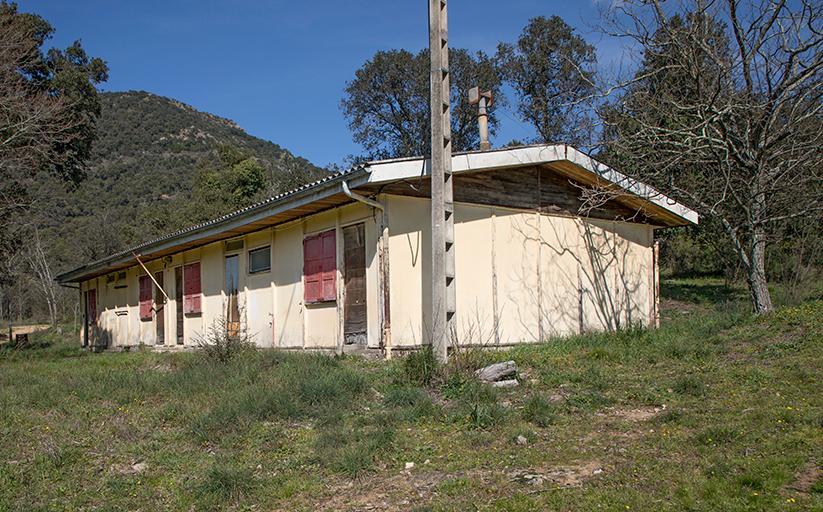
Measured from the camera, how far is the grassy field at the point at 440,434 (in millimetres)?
4535

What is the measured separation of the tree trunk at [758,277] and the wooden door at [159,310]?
47.2 feet

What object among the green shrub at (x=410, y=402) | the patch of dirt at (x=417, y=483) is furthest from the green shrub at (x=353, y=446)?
the green shrub at (x=410, y=402)

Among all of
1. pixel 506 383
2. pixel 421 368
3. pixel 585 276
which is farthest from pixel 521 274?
pixel 421 368

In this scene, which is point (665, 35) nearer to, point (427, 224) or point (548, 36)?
point (427, 224)

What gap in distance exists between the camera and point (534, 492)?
4461mm

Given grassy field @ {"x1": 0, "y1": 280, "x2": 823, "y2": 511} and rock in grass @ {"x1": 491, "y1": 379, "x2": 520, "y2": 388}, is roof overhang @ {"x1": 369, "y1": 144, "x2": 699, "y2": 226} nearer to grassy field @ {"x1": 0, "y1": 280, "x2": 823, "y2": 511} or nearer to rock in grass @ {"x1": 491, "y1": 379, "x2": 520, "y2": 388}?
grassy field @ {"x1": 0, "y1": 280, "x2": 823, "y2": 511}

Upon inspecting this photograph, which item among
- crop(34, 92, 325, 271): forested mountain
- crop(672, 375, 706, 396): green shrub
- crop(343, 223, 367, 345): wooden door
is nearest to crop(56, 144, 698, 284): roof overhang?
crop(343, 223, 367, 345): wooden door

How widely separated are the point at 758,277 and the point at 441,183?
5654mm

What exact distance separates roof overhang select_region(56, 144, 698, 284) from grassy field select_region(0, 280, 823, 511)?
2645 millimetres

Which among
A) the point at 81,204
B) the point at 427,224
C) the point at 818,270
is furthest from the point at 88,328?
the point at 81,204

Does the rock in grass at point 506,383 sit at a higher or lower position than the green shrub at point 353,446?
higher

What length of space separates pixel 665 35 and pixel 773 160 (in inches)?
113

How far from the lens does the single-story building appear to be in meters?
10.1

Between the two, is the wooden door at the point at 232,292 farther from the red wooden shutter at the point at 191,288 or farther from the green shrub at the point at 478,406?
the green shrub at the point at 478,406
